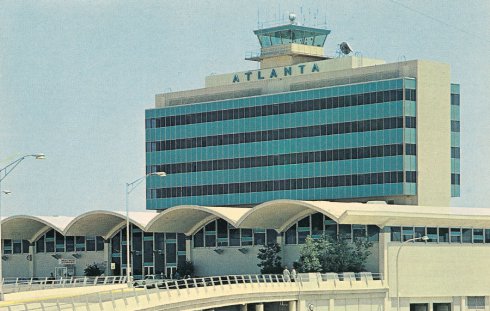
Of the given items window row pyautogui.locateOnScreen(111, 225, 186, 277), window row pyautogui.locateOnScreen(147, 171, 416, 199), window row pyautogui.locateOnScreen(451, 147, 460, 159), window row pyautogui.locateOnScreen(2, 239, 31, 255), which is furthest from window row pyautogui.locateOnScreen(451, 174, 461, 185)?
window row pyautogui.locateOnScreen(2, 239, 31, 255)

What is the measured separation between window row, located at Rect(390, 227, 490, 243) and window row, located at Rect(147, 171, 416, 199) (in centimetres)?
1329

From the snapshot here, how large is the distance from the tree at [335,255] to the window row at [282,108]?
23336 millimetres

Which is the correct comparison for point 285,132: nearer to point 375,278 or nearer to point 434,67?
point 434,67

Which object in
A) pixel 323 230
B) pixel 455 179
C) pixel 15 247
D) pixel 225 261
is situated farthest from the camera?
pixel 15 247

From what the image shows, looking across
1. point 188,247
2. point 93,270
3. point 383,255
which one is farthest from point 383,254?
point 93,270

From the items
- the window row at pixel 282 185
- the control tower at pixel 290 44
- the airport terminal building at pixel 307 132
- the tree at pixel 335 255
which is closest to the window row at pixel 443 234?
the tree at pixel 335 255

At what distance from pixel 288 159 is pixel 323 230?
964 inches

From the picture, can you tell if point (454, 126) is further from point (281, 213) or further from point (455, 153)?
point (281, 213)

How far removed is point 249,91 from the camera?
149625 millimetres

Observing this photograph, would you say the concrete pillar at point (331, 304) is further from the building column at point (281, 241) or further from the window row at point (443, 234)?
the building column at point (281, 241)

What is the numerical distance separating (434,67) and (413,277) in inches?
1182

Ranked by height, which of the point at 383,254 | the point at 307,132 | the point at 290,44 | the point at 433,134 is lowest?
the point at 383,254

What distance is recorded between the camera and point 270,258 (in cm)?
12281

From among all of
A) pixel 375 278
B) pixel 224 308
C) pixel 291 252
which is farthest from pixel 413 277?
pixel 224 308
